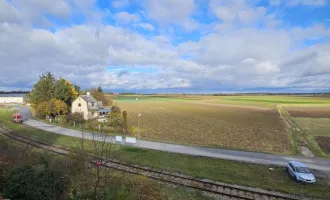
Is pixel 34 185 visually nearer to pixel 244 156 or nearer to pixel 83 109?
pixel 244 156

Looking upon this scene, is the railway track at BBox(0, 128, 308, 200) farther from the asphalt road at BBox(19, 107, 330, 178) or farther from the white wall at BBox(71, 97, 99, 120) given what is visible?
the white wall at BBox(71, 97, 99, 120)

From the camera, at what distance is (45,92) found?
54906 mm

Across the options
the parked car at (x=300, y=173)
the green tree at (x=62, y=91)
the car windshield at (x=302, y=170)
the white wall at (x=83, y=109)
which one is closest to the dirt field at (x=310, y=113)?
the parked car at (x=300, y=173)

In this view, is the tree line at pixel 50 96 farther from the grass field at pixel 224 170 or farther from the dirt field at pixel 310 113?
the dirt field at pixel 310 113

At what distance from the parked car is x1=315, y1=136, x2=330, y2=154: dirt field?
43.9ft

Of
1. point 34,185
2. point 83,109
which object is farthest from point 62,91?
point 34,185

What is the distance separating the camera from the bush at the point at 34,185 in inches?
408

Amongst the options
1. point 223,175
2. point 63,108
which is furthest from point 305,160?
point 63,108

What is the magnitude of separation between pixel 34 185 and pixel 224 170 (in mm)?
14685

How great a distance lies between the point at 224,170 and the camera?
19.6 meters

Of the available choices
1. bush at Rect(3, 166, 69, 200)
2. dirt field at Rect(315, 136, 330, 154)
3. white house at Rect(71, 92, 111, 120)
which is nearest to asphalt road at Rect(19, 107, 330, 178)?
dirt field at Rect(315, 136, 330, 154)

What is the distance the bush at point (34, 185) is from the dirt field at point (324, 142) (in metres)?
30.8

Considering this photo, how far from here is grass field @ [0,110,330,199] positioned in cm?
1630

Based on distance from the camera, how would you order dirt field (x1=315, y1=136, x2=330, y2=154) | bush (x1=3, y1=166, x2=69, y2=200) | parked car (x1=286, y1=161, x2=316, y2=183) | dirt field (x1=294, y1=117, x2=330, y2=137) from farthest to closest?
→ dirt field (x1=294, y1=117, x2=330, y2=137), dirt field (x1=315, y1=136, x2=330, y2=154), parked car (x1=286, y1=161, x2=316, y2=183), bush (x1=3, y1=166, x2=69, y2=200)
